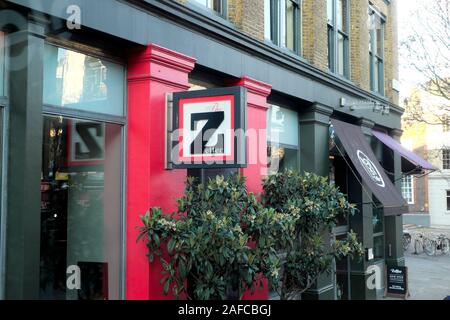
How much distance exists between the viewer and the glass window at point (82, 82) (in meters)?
5.24

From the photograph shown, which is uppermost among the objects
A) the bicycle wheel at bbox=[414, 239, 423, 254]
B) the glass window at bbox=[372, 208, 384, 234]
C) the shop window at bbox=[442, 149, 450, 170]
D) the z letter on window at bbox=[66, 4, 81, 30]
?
the shop window at bbox=[442, 149, 450, 170]

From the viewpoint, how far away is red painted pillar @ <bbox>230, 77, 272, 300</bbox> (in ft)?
25.7

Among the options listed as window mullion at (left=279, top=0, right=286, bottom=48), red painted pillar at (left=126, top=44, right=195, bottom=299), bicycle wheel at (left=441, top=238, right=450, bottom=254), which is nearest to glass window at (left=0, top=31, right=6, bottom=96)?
red painted pillar at (left=126, top=44, right=195, bottom=299)

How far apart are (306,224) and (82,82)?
364 centimetres

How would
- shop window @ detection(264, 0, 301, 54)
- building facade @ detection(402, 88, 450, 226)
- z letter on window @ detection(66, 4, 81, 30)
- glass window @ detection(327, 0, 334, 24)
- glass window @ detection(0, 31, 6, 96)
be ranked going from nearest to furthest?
glass window @ detection(0, 31, 6, 96)
z letter on window @ detection(66, 4, 81, 30)
shop window @ detection(264, 0, 301, 54)
glass window @ detection(327, 0, 334, 24)
building facade @ detection(402, 88, 450, 226)

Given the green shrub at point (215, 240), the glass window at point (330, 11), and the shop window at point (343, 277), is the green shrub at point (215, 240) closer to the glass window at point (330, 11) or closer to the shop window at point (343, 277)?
the shop window at point (343, 277)

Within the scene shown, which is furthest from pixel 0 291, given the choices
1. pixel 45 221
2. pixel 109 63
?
pixel 109 63

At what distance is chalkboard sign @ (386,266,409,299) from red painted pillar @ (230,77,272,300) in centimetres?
453

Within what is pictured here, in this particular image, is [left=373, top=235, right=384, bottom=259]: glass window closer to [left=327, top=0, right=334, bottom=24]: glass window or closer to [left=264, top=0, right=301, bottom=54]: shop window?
[left=327, top=0, right=334, bottom=24]: glass window

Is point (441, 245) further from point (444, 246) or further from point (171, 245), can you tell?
point (171, 245)

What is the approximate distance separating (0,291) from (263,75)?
17.6 feet

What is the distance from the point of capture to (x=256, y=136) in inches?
320

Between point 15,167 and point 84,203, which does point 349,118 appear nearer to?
point 84,203

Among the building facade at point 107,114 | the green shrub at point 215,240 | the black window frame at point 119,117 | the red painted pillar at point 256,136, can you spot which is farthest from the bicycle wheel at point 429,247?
the black window frame at point 119,117
